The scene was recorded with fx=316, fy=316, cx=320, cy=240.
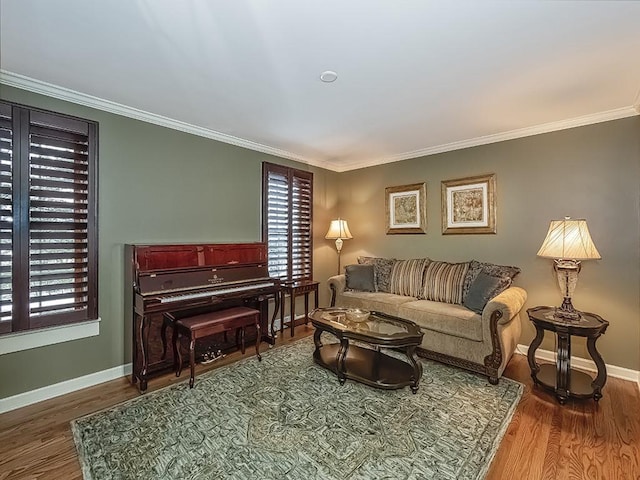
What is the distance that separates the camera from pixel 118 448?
1.90 metres

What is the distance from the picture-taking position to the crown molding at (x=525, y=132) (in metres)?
2.90

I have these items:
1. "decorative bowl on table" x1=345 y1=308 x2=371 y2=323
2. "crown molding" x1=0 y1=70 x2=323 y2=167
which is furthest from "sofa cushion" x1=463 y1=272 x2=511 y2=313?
"crown molding" x1=0 y1=70 x2=323 y2=167

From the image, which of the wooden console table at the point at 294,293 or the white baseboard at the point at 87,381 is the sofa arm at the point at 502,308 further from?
the wooden console table at the point at 294,293

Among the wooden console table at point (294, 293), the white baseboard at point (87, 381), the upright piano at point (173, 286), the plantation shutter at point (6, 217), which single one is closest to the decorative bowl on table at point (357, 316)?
the upright piano at point (173, 286)

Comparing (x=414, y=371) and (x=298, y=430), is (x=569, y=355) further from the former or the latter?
(x=298, y=430)

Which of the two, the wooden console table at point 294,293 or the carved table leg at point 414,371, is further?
the wooden console table at point 294,293

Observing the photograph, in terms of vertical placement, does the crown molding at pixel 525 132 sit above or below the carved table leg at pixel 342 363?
above

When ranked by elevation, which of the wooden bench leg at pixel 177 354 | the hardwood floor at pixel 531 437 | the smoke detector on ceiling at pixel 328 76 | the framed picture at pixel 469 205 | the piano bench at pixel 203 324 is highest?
the smoke detector on ceiling at pixel 328 76

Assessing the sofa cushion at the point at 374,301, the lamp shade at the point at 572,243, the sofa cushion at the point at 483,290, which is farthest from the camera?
the sofa cushion at the point at 374,301

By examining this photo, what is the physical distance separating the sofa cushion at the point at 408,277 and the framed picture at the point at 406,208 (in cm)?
52

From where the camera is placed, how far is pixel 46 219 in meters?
2.49

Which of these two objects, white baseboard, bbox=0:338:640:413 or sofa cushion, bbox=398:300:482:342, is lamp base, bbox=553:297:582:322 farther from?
white baseboard, bbox=0:338:640:413

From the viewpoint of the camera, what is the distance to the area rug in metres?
1.75

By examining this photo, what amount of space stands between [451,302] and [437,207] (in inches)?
51.0
